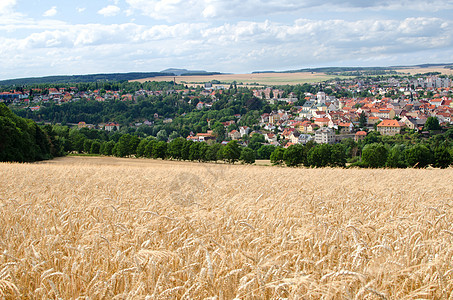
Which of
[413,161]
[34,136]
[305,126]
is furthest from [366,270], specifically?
[305,126]

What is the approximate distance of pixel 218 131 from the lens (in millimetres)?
147375

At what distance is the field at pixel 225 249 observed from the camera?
2912 millimetres

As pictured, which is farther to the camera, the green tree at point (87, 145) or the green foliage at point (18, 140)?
the green tree at point (87, 145)

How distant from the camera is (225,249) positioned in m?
3.67

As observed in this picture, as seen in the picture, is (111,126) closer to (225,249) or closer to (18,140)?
(18,140)

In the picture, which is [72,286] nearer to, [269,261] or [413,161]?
[269,261]

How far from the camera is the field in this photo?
2912mm

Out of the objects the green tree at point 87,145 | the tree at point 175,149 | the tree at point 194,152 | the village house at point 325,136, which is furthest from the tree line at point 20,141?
the village house at point 325,136

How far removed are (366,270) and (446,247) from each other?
1.41 metres

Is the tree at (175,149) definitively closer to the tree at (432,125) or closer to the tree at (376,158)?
the tree at (376,158)

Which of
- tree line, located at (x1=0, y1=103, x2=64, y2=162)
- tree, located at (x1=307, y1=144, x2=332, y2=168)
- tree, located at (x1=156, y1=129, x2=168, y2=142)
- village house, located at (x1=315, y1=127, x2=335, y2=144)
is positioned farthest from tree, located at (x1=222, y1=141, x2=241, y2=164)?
village house, located at (x1=315, y1=127, x2=335, y2=144)

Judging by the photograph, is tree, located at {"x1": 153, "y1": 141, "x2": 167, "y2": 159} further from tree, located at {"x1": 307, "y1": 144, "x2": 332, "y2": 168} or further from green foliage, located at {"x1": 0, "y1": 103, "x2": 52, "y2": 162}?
tree, located at {"x1": 307, "y1": 144, "x2": 332, "y2": 168}

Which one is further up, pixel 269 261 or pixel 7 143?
pixel 269 261

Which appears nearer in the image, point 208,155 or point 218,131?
point 208,155
